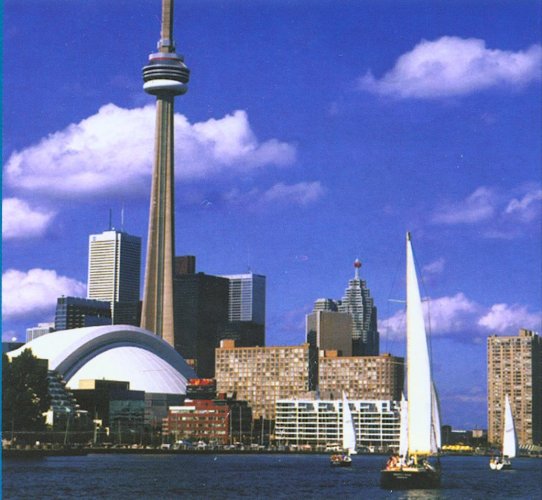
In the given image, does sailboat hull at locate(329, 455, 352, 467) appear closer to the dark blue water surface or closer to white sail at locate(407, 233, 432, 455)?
the dark blue water surface

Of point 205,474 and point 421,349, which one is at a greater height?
point 421,349

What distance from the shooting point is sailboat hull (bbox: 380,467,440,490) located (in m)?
76.8

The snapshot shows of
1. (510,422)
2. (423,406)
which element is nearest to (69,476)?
(423,406)

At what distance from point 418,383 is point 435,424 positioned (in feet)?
37.9

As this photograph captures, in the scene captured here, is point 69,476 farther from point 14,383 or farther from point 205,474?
point 14,383

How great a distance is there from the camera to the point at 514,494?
9125cm

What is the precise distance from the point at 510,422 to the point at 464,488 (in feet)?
229

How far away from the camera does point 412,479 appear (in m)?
76.9

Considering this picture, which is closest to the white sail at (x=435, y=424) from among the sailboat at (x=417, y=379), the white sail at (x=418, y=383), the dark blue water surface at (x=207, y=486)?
the sailboat at (x=417, y=379)

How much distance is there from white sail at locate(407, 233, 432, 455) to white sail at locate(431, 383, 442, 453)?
2852 millimetres

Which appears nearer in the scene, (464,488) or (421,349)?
(421,349)

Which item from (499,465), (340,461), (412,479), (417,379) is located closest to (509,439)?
(499,465)

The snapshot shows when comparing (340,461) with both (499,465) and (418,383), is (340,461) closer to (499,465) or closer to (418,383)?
(499,465)

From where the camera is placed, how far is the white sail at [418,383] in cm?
7075
